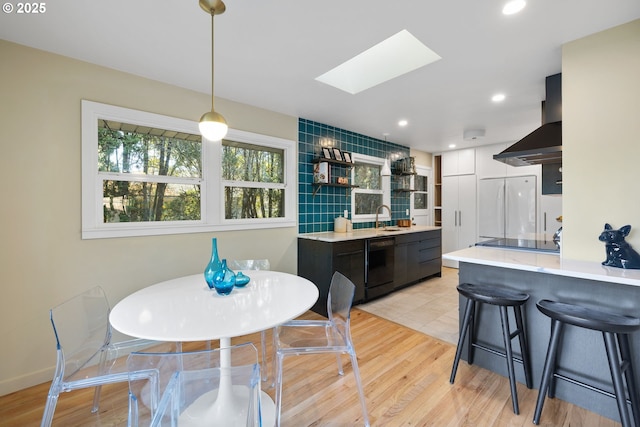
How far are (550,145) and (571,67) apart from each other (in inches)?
21.0

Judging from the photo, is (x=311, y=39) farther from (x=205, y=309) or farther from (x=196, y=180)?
(x=205, y=309)

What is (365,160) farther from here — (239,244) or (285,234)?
(239,244)

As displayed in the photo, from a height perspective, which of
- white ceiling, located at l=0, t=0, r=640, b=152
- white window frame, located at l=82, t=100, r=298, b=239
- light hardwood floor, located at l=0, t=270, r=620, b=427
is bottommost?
light hardwood floor, located at l=0, t=270, r=620, b=427

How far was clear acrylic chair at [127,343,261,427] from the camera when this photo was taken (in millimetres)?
1100

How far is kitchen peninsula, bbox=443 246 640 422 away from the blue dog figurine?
66 millimetres

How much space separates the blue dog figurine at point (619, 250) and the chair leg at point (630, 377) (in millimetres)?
428

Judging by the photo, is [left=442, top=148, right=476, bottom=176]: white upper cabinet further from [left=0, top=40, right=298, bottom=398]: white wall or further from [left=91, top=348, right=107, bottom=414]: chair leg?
[left=91, top=348, right=107, bottom=414]: chair leg

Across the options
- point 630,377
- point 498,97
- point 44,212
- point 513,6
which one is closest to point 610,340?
point 630,377

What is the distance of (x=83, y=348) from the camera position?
1593 millimetres

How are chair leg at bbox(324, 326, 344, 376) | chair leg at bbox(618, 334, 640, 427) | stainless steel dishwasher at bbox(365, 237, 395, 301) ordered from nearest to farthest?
1. chair leg at bbox(618, 334, 640, 427)
2. chair leg at bbox(324, 326, 344, 376)
3. stainless steel dishwasher at bbox(365, 237, 395, 301)

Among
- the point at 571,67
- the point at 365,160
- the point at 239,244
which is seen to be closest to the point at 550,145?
the point at 571,67

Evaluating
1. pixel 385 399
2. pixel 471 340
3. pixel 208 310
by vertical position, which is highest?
pixel 208 310

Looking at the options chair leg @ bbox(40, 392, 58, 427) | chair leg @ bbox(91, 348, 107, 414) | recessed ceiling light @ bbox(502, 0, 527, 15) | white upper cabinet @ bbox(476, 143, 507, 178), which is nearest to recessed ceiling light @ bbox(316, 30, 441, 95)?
recessed ceiling light @ bbox(502, 0, 527, 15)

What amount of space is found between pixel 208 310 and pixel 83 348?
2.76ft
